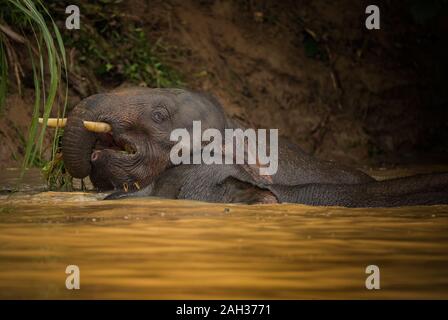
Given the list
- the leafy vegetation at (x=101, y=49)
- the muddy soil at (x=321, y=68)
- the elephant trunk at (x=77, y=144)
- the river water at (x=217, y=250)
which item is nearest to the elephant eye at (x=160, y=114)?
the elephant trunk at (x=77, y=144)

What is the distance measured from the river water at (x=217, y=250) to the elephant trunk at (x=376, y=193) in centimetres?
26

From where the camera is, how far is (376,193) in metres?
6.94

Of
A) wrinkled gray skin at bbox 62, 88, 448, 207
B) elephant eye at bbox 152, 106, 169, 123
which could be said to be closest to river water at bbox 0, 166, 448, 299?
wrinkled gray skin at bbox 62, 88, 448, 207

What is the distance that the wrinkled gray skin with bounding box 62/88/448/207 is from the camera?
697 centimetres

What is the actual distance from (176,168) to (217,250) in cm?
296

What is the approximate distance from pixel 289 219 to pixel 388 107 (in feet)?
27.9

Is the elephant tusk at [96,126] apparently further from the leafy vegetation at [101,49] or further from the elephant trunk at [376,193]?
the leafy vegetation at [101,49]

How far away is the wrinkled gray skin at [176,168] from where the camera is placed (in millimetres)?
6969

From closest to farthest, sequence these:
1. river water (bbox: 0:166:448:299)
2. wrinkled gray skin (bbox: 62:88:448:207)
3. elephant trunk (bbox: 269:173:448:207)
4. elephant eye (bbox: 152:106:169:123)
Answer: river water (bbox: 0:166:448:299) < elephant trunk (bbox: 269:173:448:207) < wrinkled gray skin (bbox: 62:88:448:207) < elephant eye (bbox: 152:106:169:123)

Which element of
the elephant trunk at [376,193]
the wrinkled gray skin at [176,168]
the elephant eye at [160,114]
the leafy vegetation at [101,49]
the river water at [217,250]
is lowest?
the river water at [217,250]

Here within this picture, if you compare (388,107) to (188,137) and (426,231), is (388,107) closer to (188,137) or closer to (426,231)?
(188,137)

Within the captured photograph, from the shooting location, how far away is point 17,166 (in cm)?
1059

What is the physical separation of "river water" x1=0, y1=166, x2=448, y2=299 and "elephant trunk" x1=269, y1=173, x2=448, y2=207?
0.86ft

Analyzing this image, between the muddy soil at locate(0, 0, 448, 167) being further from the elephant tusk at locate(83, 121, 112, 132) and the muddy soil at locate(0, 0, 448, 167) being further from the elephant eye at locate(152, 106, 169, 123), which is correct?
the elephant tusk at locate(83, 121, 112, 132)
